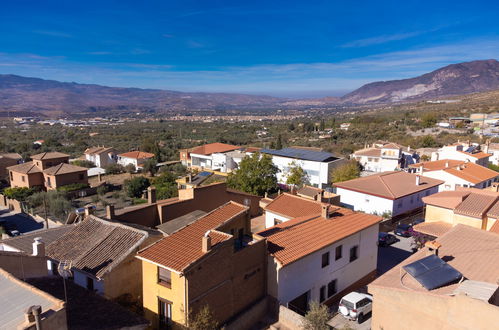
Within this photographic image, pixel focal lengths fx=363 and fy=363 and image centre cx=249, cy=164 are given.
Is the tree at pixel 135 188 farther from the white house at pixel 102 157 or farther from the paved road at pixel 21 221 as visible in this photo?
the white house at pixel 102 157

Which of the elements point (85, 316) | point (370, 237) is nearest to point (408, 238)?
point (370, 237)

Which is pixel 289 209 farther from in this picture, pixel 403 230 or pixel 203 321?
pixel 203 321

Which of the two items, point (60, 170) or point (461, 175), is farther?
point (60, 170)

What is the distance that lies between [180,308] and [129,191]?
101ft

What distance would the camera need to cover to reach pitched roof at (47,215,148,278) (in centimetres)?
1460

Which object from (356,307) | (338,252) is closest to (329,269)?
(338,252)

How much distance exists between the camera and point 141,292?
15.3 metres

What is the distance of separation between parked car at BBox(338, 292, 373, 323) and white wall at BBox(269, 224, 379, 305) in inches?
53.9

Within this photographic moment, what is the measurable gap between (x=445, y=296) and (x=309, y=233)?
7047 mm

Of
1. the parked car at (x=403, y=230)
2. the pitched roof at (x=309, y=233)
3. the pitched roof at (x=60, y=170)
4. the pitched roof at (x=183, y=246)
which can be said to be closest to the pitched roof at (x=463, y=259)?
the pitched roof at (x=309, y=233)

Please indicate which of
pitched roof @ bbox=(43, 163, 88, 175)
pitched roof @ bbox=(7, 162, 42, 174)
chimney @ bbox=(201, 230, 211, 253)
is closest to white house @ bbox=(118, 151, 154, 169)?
pitched roof @ bbox=(43, 163, 88, 175)

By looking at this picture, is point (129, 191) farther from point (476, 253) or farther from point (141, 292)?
point (476, 253)

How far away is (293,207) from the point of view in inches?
872

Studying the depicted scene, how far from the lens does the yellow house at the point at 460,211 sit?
811 inches
